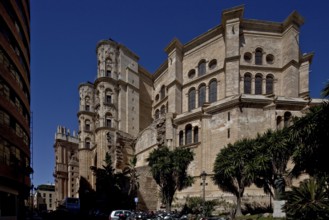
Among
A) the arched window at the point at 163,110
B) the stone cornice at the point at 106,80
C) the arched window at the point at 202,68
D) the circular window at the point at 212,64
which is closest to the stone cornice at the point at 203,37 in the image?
the arched window at the point at 202,68

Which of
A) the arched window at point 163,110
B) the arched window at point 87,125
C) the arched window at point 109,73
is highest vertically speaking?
the arched window at point 109,73

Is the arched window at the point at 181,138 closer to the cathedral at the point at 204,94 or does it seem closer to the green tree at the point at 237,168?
the cathedral at the point at 204,94

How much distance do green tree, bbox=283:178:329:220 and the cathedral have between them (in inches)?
693

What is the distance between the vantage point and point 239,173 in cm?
3006

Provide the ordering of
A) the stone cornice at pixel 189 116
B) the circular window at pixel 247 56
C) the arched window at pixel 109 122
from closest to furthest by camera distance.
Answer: the stone cornice at pixel 189 116 < the circular window at pixel 247 56 < the arched window at pixel 109 122

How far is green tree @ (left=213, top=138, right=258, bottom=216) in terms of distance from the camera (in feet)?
93.5

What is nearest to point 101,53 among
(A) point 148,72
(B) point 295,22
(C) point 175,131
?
(A) point 148,72

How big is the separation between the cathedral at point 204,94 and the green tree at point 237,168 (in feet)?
10.3

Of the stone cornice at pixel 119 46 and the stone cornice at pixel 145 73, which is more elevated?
the stone cornice at pixel 119 46

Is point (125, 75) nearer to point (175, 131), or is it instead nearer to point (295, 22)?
point (175, 131)

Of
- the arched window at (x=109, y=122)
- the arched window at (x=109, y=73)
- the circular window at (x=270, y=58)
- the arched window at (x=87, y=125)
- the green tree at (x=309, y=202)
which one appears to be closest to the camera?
the green tree at (x=309, y=202)

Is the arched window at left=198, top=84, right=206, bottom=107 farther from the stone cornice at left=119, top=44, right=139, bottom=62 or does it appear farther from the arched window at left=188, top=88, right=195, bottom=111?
the stone cornice at left=119, top=44, right=139, bottom=62

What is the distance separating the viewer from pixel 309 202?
16.1 meters

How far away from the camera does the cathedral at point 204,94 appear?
39062mm
